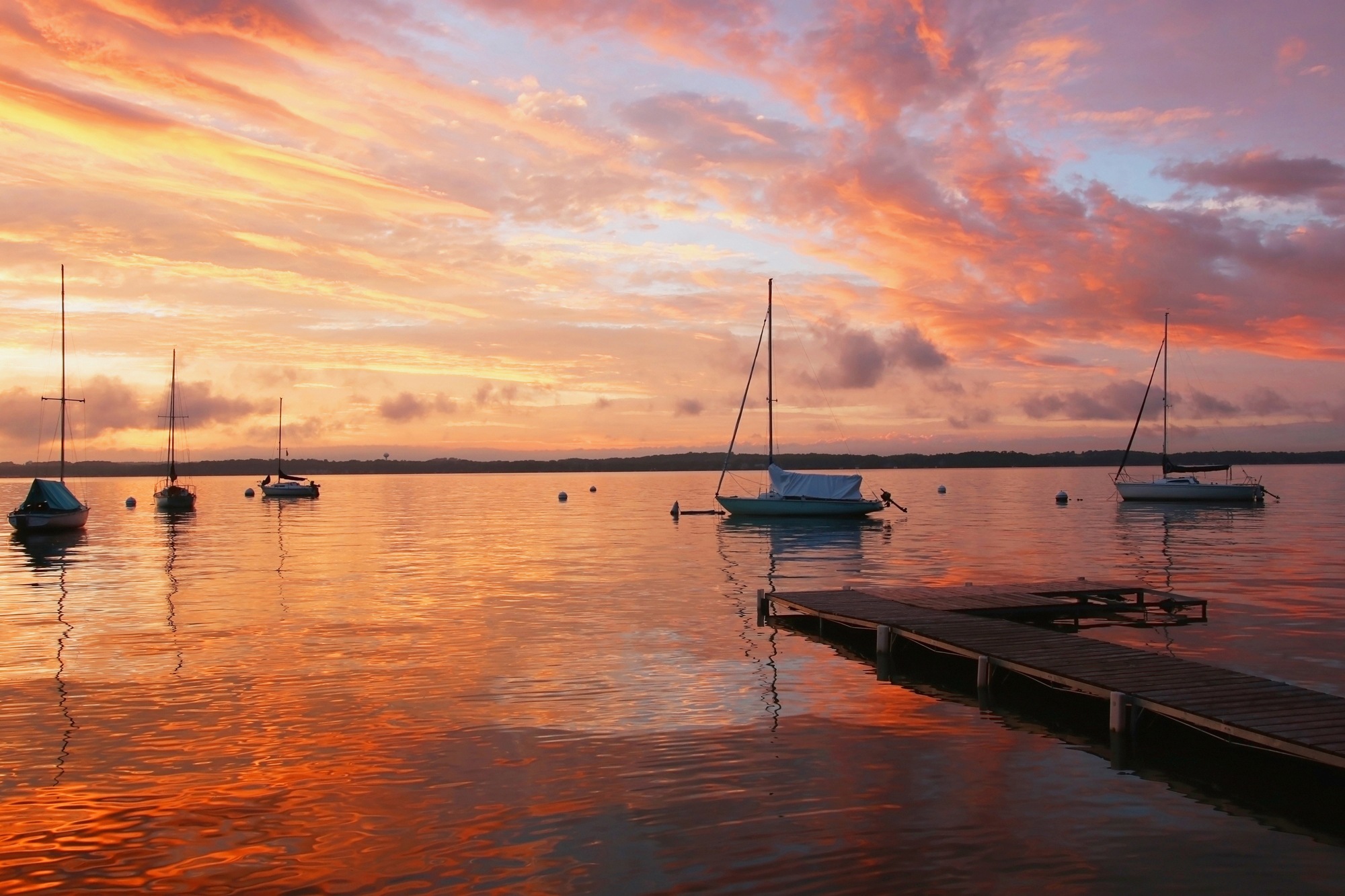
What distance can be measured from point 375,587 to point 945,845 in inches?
1133

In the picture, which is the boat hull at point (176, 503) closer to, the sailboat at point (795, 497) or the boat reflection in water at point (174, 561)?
the boat reflection in water at point (174, 561)

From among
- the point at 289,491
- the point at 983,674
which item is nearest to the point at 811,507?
the point at 983,674

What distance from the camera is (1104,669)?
58.7 feet

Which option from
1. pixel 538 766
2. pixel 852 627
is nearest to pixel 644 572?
pixel 852 627

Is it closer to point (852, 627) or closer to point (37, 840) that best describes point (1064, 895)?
point (37, 840)

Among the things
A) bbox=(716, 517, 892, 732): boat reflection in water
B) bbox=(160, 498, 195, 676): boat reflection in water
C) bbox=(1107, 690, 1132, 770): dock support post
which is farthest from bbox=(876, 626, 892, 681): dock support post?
bbox=(160, 498, 195, 676): boat reflection in water

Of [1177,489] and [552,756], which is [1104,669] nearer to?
[552,756]

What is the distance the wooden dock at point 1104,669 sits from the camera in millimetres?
13977

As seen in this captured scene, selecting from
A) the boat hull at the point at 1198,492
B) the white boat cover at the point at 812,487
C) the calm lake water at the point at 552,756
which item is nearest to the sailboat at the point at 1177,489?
the boat hull at the point at 1198,492

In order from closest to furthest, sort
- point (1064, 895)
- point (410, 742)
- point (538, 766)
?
point (1064, 895) → point (538, 766) → point (410, 742)

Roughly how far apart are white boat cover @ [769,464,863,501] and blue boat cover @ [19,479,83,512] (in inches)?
1896

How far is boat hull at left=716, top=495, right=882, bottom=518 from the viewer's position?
3000 inches

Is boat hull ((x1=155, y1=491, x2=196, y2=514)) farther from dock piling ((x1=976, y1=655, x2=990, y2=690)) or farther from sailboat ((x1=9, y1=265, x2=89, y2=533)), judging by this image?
dock piling ((x1=976, y1=655, x2=990, y2=690))

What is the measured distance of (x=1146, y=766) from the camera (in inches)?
569
